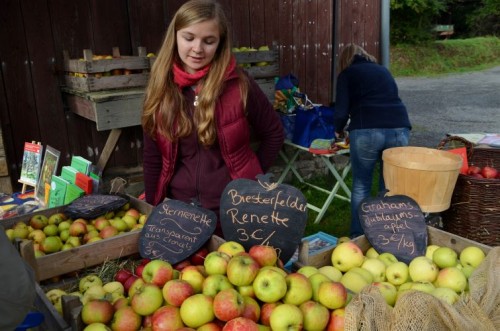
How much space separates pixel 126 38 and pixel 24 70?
0.98m

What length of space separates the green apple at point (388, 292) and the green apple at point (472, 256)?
442mm

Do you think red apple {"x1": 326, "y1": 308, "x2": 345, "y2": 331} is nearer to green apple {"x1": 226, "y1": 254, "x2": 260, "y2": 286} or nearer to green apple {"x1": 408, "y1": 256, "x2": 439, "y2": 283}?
green apple {"x1": 226, "y1": 254, "x2": 260, "y2": 286}

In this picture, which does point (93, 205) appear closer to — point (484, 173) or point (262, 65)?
point (484, 173)

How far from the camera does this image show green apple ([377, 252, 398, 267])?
1.96m

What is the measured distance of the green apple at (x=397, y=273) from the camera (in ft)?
6.09

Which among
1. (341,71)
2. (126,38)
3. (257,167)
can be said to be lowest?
(257,167)

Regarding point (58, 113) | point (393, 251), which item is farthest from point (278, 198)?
point (58, 113)

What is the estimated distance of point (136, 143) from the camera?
15.9 feet

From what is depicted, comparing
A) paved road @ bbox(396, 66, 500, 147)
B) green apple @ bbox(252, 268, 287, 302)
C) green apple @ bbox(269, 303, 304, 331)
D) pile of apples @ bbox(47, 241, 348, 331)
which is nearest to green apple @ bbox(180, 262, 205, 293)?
pile of apples @ bbox(47, 241, 348, 331)

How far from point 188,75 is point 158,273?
3.35 ft

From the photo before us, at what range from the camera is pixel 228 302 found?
1.39 metres

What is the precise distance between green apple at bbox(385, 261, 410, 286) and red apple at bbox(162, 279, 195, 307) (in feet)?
2.77

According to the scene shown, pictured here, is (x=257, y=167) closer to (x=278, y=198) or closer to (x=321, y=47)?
(x=278, y=198)

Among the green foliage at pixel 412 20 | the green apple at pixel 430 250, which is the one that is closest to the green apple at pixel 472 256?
the green apple at pixel 430 250
